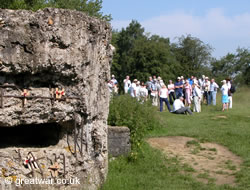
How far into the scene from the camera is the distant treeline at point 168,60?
4500 cm

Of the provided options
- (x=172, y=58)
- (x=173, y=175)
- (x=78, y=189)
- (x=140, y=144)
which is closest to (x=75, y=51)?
(x=78, y=189)

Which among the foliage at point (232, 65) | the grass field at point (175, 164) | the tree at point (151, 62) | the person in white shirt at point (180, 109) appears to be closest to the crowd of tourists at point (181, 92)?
the person in white shirt at point (180, 109)

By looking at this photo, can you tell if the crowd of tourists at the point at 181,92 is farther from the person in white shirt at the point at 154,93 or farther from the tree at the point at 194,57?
the tree at the point at 194,57

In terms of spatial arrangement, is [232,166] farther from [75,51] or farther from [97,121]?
[75,51]

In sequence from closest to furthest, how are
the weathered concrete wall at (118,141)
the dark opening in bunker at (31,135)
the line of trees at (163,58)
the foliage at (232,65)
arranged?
the dark opening in bunker at (31,135) < the weathered concrete wall at (118,141) < the line of trees at (163,58) < the foliage at (232,65)

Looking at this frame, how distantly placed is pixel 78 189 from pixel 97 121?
1.31m

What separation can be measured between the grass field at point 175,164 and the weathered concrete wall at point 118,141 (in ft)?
0.94

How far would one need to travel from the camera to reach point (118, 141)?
9500 mm

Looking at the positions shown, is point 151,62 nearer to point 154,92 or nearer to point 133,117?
point 154,92

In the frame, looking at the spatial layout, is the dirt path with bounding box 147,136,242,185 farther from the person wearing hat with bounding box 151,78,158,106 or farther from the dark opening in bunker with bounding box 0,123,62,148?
the person wearing hat with bounding box 151,78,158,106

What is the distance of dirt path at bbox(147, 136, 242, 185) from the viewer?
8.45 m

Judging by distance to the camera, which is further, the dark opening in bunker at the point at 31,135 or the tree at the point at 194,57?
the tree at the point at 194,57

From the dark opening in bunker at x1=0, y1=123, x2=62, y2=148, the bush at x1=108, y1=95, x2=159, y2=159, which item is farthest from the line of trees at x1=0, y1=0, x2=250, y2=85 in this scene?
the dark opening in bunker at x1=0, y1=123, x2=62, y2=148

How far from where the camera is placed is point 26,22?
532cm
